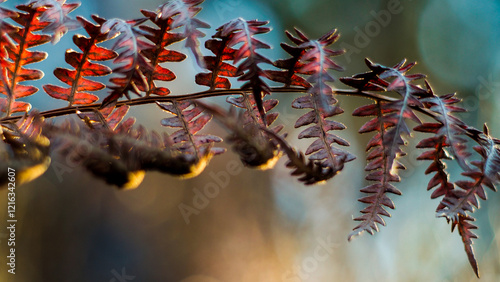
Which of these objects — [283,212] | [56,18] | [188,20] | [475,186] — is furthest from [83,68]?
[283,212]

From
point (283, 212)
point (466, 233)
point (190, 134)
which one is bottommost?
point (283, 212)

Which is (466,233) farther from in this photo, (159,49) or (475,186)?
(159,49)

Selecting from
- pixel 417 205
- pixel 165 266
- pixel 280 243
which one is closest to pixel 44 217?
pixel 165 266

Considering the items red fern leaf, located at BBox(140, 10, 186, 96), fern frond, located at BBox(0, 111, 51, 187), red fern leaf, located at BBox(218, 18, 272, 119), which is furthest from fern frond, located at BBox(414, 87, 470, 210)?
fern frond, located at BBox(0, 111, 51, 187)

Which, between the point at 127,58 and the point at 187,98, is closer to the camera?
the point at 127,58

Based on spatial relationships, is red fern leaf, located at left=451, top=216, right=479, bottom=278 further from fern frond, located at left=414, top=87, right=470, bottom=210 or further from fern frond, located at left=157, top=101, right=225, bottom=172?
fern frond, located at left=157, top=101, right=225, bottom=172

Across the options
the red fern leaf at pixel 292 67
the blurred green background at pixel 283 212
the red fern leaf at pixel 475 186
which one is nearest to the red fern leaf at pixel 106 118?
the red fern leaf at pixel 292 67
